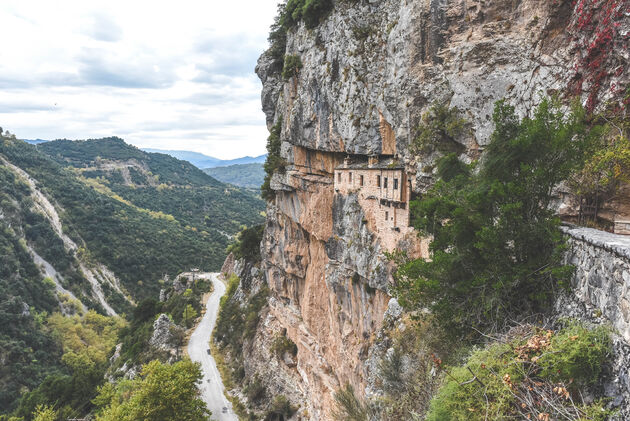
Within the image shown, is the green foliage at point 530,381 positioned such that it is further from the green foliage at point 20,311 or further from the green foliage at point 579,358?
the green foliage at point 20,311

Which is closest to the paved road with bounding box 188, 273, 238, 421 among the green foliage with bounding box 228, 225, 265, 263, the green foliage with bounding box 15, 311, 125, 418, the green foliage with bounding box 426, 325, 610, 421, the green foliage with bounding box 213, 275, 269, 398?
the green foliage with bounding box 213, 275, 269, 398

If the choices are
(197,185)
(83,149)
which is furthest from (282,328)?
(83,149)

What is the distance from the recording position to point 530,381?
5.72 metres

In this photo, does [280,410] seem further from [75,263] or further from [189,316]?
[75,263]

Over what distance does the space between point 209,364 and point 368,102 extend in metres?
35.0

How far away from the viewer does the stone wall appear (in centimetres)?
564

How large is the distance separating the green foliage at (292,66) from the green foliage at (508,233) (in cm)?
2129

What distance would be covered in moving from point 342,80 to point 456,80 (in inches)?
334

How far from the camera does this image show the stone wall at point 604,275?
564 centimetres

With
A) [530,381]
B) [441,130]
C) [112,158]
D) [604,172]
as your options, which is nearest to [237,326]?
[441,130]

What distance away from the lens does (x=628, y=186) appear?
9180 mm

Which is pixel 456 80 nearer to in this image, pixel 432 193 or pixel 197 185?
pixel 432 193

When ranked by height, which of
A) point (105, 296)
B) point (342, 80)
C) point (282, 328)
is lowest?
point (105, 296)

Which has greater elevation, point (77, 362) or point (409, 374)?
point (409, 374)
